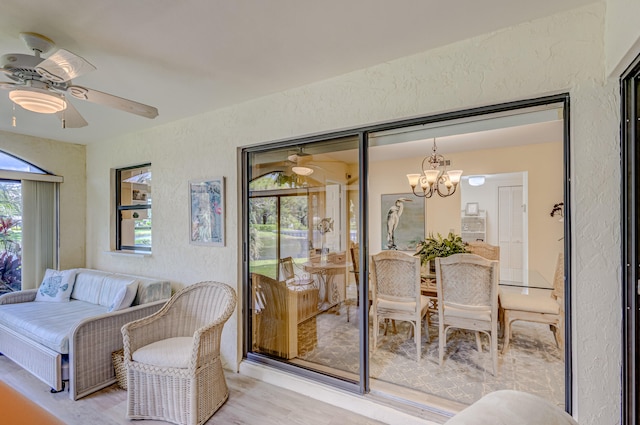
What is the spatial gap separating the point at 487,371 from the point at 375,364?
39.0 inches

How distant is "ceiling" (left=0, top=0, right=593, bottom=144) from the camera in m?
1.49

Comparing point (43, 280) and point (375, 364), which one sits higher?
point (43, 280)

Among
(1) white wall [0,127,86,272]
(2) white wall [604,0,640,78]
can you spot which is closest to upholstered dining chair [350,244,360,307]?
(2) white wall [604,0,640,78]

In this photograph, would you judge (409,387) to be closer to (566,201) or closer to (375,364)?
(375,364)

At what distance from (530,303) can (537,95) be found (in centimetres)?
212

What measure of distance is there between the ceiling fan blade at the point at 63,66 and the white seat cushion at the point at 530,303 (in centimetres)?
374

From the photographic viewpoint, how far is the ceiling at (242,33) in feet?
4.88

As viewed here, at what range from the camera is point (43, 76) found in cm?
167

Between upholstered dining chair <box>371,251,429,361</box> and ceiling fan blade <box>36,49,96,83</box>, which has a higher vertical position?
ceiling fan blade <box>36,49,96,83</box>

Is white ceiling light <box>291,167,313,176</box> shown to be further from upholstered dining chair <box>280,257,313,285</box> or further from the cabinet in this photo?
the cabinet

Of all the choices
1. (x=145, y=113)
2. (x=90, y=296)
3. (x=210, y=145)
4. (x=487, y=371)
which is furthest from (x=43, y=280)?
(x=487, y=371)

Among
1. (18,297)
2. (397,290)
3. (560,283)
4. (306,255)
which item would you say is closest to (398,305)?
(397,290)

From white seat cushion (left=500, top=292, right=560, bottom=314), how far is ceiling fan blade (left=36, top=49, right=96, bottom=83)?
12.3ft

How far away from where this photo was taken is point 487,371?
2.63 metres
